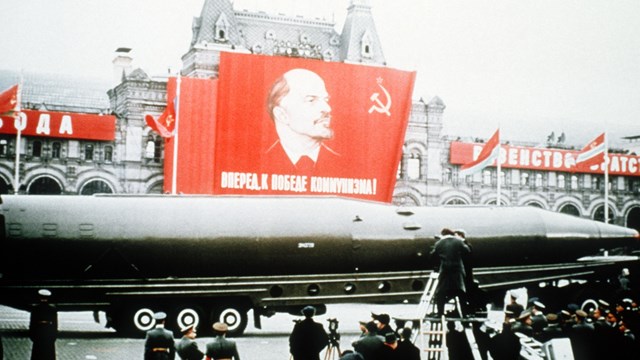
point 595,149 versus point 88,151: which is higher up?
point 88,151

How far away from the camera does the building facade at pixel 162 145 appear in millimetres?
51500

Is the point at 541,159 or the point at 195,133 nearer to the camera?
the point at 195,133

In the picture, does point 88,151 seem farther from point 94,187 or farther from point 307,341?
point 307,341

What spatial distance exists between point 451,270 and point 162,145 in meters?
43.9

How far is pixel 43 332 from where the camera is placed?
14.3 m

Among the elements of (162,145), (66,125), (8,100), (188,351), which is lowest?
(188,351)

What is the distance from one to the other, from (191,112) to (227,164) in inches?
188

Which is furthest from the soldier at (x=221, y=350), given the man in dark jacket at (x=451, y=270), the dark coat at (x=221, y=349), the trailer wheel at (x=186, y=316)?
the trailer wheel at (x=186, y=316)

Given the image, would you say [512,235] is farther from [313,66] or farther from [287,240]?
[313,66]

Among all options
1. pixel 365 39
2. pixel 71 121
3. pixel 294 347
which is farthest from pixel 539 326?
pixel 365 39

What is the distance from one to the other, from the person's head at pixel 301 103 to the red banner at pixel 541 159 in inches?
781

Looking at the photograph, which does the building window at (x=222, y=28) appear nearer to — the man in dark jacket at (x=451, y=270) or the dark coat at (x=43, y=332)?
the dark coat at (x=43, y=332)

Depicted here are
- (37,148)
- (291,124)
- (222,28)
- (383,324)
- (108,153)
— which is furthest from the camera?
(222,28)

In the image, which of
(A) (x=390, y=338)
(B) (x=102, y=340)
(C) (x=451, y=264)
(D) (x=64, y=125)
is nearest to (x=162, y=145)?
(D) (x=64, y=125)
